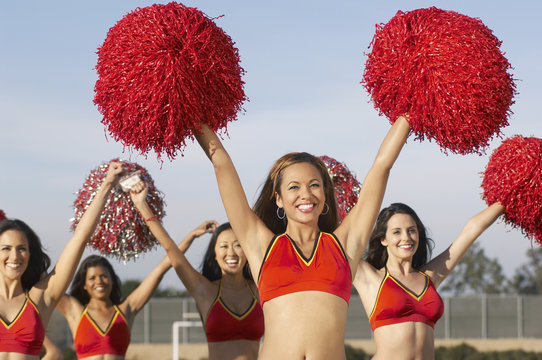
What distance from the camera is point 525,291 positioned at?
48156 mm

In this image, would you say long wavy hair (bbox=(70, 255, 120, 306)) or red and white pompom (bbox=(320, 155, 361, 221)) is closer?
red and white pompom (bbox=(320, 155, 361, 221))

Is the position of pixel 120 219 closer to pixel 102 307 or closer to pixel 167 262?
pixel 167 262

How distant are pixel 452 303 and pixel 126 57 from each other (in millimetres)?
23326

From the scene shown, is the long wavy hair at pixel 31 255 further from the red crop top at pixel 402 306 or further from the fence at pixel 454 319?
the fence at pixel 454 319

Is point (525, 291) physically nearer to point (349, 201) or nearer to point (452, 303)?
point (452, 303)

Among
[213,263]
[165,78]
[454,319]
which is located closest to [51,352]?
[213,263]

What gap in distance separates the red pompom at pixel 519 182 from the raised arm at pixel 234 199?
1.99 meters

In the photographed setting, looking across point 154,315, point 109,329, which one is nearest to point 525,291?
point 154,315

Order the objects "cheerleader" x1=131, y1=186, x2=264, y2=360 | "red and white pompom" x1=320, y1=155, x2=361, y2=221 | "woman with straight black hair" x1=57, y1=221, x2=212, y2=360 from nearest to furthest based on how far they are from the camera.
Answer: "red and white pompom" x1=320, y1=155, x2=361, y2=221 → "cheerleader" x1=131, y1=186, x2=264, y2=360 → "woman with straight black hair" x1=57, y1=221, x2=212, y2=360

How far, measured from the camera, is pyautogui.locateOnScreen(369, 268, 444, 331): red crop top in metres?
4.64

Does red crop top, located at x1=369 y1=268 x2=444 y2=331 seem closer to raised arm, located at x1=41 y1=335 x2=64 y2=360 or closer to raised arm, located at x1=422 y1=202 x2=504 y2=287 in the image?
raised arm, located at x1=422 y1=202 x2=504 y2=287

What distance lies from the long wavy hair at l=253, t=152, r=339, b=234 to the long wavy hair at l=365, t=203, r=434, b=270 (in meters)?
1.42

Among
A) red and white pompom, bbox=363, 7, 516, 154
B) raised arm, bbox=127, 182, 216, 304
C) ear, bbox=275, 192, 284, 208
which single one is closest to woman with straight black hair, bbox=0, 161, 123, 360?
raised arm, bbox=127, 182, 216, 304

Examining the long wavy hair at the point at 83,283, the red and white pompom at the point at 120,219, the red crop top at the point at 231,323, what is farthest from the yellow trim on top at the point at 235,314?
the long wavy hair at the point at 83,283
